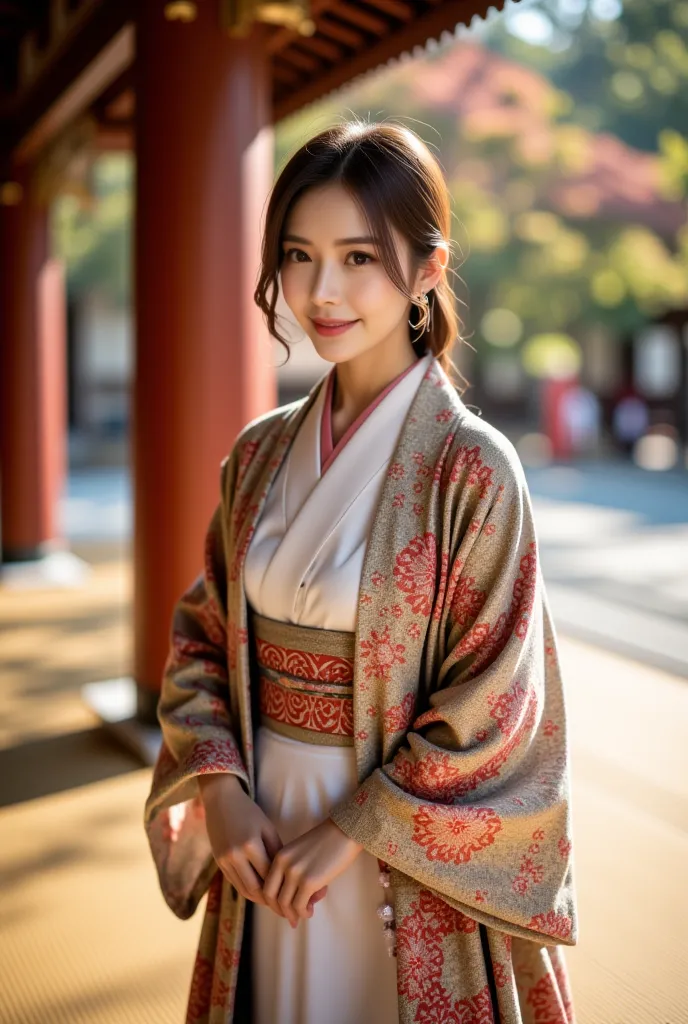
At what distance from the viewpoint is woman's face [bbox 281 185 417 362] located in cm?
129

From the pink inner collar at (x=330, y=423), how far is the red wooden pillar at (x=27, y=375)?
5.76m

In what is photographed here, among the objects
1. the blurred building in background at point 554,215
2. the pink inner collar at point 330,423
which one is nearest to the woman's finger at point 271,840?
the pink inner collar at point 330,423

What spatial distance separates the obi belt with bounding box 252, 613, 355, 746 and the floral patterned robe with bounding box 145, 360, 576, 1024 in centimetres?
5

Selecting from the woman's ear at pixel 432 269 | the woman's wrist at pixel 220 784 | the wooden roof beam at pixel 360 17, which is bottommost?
the woman's wrist at pixel 220 784

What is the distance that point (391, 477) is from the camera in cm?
135

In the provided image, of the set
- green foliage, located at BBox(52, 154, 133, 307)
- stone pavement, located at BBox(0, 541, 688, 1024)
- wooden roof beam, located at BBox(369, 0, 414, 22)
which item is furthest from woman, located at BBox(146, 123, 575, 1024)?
green foliage, located at BBox(52, 154, 133, 307)

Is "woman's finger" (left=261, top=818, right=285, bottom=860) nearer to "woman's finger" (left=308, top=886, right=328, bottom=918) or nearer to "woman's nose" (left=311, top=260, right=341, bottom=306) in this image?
"woman's finger" (left=308, top=886, right=328, bottom=918)

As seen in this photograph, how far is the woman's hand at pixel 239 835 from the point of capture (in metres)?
1.29

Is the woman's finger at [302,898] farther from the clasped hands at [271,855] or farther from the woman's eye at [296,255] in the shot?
the woman's eye at [296,255]

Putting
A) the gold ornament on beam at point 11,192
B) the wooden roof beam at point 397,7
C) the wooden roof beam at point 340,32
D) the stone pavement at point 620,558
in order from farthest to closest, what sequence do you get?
the gold ornament on beam at point 11,192
the stone pavement at point 620,558
the wooden roof beam at point 340,32
the wooden roof beam at point 397,7

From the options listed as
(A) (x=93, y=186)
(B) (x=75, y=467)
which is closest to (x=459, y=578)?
(A) (x=93, y=186)

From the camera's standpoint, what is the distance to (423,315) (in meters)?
1.41

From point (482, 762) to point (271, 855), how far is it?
0.30 m

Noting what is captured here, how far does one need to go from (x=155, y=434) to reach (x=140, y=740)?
1.07m
